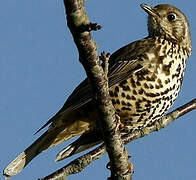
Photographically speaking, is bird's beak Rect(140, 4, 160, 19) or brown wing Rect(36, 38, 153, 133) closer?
brown wing Rect(36, 38, 153, 133)

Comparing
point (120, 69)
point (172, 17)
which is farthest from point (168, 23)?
point (120, 69)

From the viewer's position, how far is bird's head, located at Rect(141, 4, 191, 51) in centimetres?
893

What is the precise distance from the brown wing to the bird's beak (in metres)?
0.46

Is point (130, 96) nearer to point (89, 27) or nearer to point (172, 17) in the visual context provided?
point (172, 17)

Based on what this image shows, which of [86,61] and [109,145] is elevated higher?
[86,61]

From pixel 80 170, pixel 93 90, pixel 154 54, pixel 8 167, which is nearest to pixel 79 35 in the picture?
pixel 93 90

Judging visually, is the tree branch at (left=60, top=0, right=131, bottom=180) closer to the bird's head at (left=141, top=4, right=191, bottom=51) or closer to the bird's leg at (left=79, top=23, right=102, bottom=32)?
the bird's leg at (left=79, top=23, right=102, bottom=32)

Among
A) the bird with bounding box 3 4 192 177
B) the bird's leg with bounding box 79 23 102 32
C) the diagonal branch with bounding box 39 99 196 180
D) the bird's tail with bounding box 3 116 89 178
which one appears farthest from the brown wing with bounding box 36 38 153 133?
the bird's leg with bounding box 79 23 102 32

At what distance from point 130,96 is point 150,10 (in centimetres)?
173

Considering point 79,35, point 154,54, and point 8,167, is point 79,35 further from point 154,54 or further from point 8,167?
point 154,54

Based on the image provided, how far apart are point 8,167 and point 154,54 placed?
249 centimetres

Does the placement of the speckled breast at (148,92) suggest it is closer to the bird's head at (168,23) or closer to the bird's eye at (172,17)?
the bird's head at (168,23)

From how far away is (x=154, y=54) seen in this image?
26.7ft

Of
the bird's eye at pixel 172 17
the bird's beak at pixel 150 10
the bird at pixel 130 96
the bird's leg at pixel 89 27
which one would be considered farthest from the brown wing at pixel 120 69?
the bird's leg at pixel 89 27
